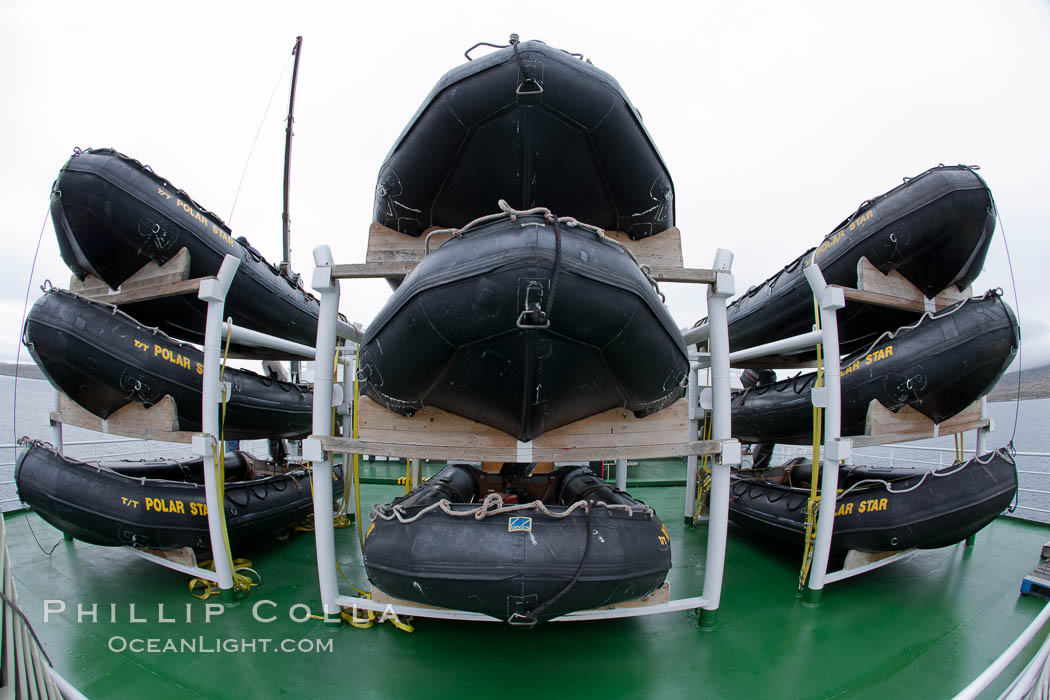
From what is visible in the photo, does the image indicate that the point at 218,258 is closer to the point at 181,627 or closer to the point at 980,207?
the point at 181,627

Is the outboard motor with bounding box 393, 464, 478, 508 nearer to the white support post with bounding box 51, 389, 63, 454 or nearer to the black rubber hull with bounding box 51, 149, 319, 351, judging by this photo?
the black rubber hull with bounding box 51, 149, 319, 351

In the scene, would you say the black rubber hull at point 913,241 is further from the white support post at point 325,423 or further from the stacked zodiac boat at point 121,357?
the stacked zodiac boat at point 121,357

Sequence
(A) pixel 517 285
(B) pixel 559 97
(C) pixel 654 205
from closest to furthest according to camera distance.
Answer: (A) pixel 517 285
(B) pixel 559 97
(C) pixel 654 205

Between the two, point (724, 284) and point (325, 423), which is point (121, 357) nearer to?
point (325, 423)

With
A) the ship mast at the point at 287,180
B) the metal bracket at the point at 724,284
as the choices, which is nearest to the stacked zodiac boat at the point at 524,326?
the metal bracket at the point at 724,284

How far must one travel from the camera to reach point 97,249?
3.30 metres

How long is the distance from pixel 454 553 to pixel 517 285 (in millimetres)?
1223

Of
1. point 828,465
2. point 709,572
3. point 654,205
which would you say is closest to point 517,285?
point 654,205

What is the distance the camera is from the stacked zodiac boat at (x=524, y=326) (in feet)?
6.39

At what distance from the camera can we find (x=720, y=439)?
2775 mm

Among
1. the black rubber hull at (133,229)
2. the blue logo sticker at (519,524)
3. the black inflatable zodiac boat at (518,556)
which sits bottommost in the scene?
the black inflatable zodiac boat at (518,556)

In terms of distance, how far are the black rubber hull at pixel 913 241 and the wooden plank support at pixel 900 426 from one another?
91cm

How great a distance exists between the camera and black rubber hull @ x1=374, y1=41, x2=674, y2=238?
234 cm

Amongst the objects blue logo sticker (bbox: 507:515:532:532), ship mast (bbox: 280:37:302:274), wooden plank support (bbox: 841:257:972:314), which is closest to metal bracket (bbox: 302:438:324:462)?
blue logo sticker (bbox: 507:515:532:532)
